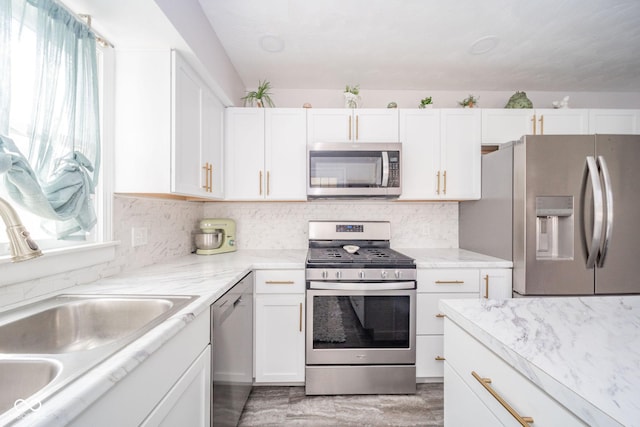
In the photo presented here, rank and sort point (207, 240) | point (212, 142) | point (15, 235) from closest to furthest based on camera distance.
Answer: point (15, 235)
point (212, 142)
point (207, 240)

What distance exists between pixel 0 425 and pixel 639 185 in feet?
9.57

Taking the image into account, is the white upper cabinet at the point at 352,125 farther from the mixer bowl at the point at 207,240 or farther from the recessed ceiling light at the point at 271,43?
the mixer bowl at the point at 207,240

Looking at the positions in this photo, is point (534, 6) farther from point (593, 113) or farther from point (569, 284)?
point (569, 284)

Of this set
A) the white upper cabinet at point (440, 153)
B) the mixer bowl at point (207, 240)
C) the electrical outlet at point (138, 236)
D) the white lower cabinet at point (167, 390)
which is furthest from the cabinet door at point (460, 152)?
the electrical outlet at point (138, 236)

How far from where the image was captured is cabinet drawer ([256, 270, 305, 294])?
6.16 feet

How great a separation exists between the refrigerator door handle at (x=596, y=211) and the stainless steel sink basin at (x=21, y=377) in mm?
2581

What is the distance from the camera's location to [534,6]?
5.14 feet

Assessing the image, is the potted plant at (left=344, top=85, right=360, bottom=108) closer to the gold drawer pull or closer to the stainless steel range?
the stainless steel range

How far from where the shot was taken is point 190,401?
0.99 m

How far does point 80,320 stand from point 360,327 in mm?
1494

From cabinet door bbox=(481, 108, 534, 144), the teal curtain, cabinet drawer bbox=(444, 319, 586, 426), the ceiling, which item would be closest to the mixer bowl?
the teal curtain

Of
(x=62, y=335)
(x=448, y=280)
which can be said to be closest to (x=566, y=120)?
(x=448, y=280)

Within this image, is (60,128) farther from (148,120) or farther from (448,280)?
(448,280)

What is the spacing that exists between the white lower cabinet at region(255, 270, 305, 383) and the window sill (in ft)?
2.86
